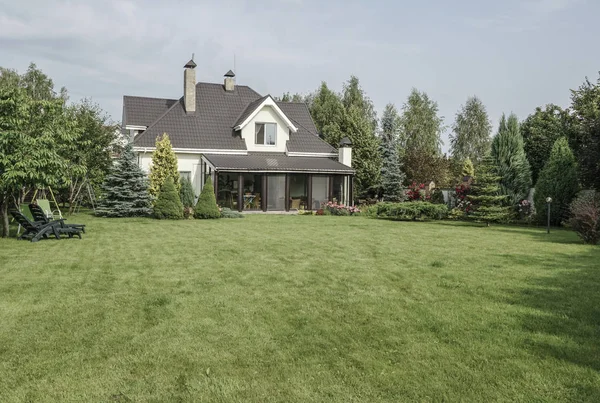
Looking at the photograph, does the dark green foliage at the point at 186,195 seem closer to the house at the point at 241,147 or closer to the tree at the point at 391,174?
the house at the point at 241,147

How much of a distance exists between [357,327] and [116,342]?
270cm

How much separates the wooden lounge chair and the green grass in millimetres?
2789

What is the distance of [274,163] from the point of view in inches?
1192

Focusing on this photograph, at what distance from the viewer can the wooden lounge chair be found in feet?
47.0

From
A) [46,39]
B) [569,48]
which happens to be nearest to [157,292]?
[569,48]

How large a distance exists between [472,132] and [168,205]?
48168 millimetres

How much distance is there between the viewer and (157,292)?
25.8ft

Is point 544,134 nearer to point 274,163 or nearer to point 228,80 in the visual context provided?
point 274,163

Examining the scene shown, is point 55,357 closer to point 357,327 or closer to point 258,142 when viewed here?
point 357,327

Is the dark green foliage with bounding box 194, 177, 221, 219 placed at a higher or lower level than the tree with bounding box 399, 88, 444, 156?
lower

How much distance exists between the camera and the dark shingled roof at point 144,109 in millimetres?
33281

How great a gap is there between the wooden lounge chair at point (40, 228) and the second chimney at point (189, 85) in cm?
1915

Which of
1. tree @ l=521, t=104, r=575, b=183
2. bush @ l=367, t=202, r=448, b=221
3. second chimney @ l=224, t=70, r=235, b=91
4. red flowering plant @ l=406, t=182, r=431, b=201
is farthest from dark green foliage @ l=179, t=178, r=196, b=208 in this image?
tree @ l=521, t=104, r=575, b=183

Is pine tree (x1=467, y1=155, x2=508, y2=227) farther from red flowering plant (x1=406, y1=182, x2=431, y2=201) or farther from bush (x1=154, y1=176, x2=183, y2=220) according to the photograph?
bush (x1=154, y1=176, x2=183, y2=220)
